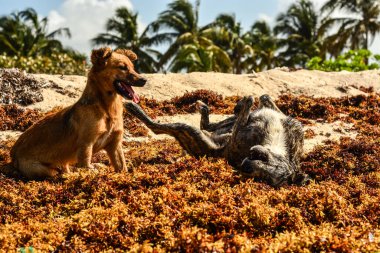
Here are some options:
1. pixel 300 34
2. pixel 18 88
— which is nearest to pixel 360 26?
pixel 300 34

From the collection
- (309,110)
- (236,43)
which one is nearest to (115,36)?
A: (236,43)

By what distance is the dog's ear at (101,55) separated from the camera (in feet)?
23.6

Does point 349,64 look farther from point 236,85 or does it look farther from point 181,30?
point 181,30

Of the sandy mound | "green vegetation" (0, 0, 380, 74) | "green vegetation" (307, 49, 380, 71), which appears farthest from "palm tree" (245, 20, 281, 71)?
the sandy mound

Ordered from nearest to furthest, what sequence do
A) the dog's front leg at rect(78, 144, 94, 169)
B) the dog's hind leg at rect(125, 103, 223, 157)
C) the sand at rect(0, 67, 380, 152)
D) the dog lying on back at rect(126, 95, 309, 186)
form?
the dog lying on back at rect(126, 95, 309, 186), the dog's front leg at rect(78, 144, 94, 169), the dog's hind leg at rect(125, 103, 223, 157), the sand at rect(0, 67, 380, 152)

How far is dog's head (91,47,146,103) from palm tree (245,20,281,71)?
163ft

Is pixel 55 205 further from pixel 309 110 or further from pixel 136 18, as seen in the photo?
pixel 136 18

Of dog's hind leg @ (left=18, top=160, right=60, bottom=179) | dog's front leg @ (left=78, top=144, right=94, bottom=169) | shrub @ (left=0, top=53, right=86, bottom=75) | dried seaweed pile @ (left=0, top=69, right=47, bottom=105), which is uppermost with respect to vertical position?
shrub @ (left=0, top=53, right=86, bottom=75)

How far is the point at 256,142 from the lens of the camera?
24.3ft

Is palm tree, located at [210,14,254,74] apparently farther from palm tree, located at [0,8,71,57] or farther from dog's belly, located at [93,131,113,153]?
dog's belly, located at [93,131,113,153]

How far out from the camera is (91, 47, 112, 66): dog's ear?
7188 millimetres

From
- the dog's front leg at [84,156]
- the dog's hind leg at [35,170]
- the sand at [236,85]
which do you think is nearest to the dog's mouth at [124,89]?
the dog's front leg at [84,156]

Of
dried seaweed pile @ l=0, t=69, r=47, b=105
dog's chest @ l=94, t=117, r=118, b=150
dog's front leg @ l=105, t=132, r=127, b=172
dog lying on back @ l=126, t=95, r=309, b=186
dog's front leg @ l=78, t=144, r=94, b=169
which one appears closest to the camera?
dog lying on back @ l=126, t=95, r=309, b=186

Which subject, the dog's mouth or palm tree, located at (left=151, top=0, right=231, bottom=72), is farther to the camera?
palm tree, located at (left=151, top=0, right=231, bottom=72)
